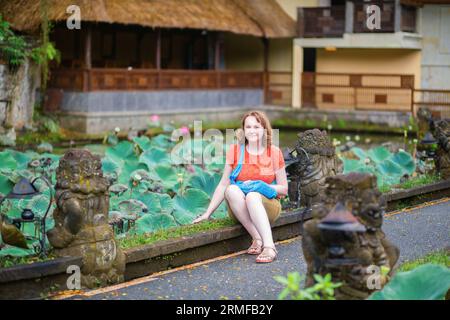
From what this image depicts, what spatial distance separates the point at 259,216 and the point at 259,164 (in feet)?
2.12

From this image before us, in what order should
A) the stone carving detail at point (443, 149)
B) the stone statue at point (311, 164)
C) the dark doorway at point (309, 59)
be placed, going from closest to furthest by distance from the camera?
the stone statue at point (311, 164) < the stone carving detail at point (443, 149) < the dark doorway at point (309, 59)

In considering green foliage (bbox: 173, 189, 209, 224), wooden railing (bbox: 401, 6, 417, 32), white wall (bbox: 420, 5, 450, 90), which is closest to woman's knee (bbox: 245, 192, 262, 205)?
green foliage (bbox: 173, 189, 209, 224)

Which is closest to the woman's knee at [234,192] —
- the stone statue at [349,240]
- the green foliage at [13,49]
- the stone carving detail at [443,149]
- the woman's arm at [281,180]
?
the woman's arm at [281,180]

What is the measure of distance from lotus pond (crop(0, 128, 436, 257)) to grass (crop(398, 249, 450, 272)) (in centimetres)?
245

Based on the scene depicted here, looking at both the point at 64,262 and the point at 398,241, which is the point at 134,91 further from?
the point at 64,262

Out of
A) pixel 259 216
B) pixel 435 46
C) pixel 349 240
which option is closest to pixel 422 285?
pixel 349 240

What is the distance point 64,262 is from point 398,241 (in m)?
3.93

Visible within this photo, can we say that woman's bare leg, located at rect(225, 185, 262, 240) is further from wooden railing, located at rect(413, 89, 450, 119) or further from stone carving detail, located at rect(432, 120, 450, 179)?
wooden railing, located at rect(413, 89, 450, 119)

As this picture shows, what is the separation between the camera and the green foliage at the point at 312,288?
18.3 feet

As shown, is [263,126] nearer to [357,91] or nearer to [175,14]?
[175,14]

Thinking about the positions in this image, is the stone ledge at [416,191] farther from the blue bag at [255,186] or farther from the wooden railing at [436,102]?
the wooden railing at [436,102]

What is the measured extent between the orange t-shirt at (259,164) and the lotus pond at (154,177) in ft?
3.26

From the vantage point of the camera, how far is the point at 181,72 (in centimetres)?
2888

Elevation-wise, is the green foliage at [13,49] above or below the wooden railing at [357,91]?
above
